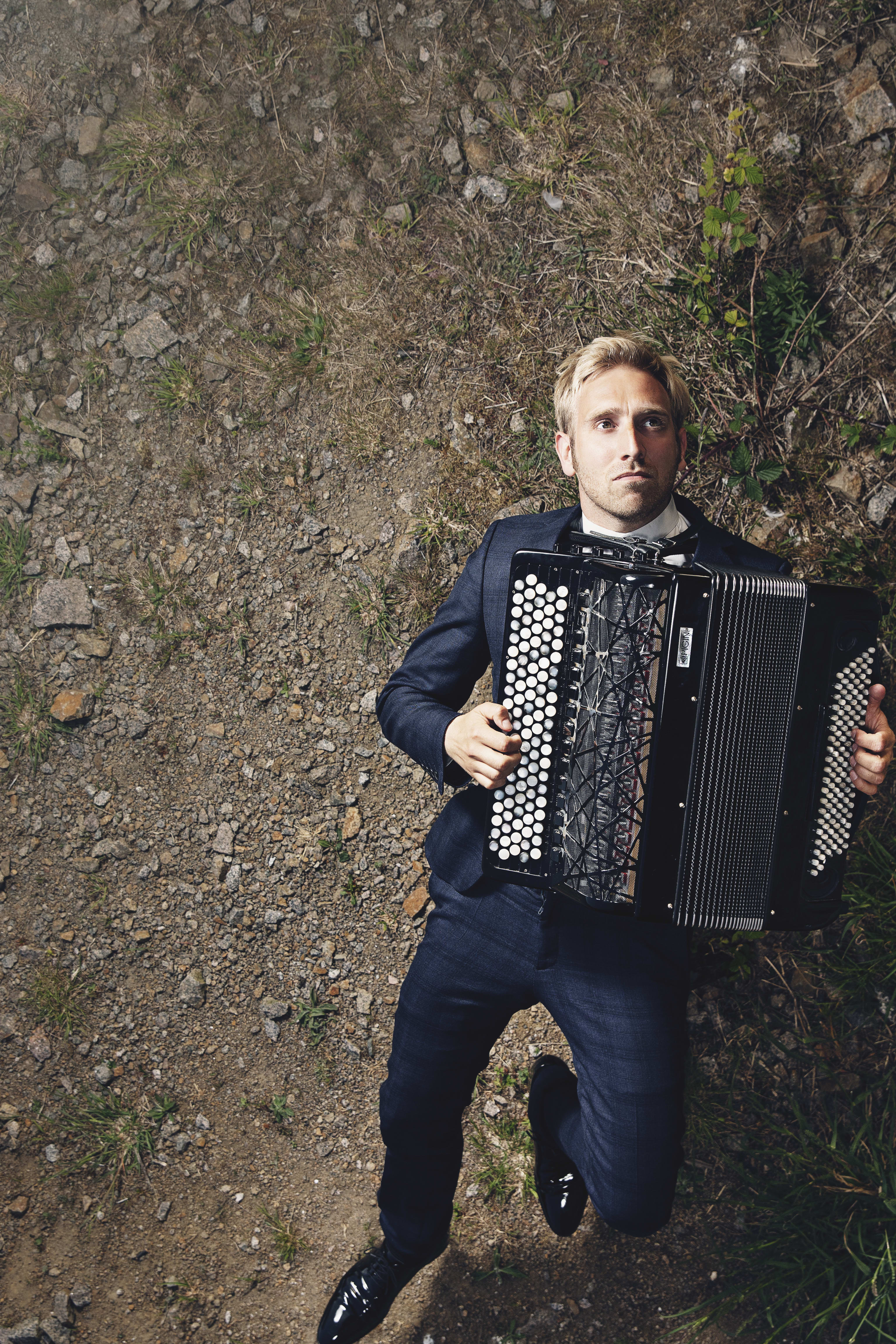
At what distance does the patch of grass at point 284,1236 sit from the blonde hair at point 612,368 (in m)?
3.21

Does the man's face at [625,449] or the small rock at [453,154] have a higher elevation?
the small rock at [453,154]

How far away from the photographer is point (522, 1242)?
321 centimetres

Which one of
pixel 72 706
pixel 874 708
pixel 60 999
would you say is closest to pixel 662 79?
pixel 874 708

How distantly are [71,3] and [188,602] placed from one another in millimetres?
2831

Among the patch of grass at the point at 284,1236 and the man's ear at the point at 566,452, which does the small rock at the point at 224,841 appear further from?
the man's ear at the point at 566,452

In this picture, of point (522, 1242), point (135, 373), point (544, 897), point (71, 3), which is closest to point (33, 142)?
point (71, 3)

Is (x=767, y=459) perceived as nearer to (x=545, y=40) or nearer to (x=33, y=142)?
(x=545, y=40)

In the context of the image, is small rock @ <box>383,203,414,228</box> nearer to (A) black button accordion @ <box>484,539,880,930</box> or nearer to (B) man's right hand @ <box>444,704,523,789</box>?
(A) black button accordion @ <box>484,539,880,930</box>

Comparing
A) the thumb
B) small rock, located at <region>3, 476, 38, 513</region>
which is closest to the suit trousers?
the thumb

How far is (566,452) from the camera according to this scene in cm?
281

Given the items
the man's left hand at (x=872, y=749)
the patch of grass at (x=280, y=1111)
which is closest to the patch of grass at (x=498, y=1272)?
the patch of grass at (x=280, y=1111)

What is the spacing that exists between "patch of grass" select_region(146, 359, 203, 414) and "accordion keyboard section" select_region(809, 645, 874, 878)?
2842 millimetres

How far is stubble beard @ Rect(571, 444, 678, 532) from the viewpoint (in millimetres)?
2518

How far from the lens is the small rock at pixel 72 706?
3.67 meters
